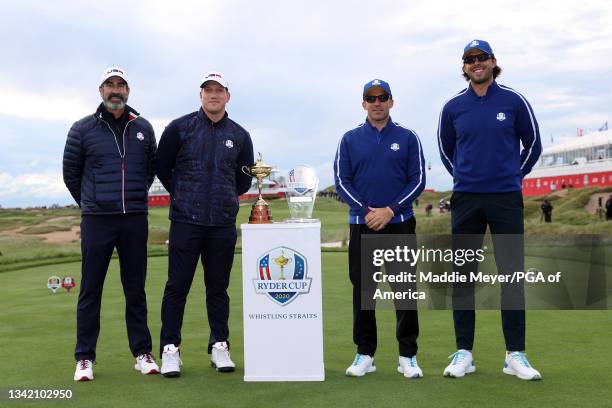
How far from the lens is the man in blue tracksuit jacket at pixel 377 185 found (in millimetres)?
4707

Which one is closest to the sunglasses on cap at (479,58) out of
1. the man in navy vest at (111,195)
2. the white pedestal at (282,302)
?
the white pedestal at (282,302)

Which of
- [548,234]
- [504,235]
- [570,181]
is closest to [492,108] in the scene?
[504,235]

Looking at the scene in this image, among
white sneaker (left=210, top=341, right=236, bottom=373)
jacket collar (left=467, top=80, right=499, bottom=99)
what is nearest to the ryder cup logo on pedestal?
white sneaker (left=210, top=341, right=236, bottom=373)

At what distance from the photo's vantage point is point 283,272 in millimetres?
4742

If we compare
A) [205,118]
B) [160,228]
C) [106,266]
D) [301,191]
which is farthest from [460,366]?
[160,228]

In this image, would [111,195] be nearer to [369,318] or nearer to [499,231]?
[369,318]

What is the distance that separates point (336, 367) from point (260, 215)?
1247 mm

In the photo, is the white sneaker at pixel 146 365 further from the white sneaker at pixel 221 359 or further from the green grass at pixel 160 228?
the green grass at pixel 160 228

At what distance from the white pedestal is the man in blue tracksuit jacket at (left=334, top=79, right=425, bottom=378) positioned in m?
0.29

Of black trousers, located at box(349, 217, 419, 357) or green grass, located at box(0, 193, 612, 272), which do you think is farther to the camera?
green grass, located at box(0, 193, 612, 272)

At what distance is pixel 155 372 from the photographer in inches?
189

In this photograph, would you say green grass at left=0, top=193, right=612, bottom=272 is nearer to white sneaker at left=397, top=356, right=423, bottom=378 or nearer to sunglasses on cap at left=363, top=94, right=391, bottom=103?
sunglasses on cap at left=363, top=94, right=391, bottom=103

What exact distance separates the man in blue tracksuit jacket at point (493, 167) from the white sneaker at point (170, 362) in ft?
6.05

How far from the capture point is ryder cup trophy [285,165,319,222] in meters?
4.89
